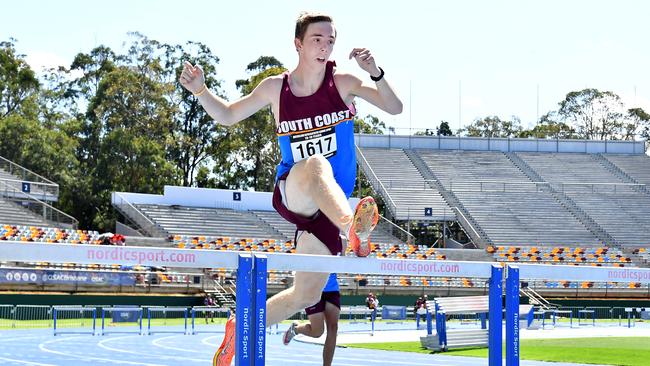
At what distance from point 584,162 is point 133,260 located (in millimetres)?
54574

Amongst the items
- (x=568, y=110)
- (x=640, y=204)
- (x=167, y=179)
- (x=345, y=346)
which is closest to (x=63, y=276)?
(x=345, y=346)

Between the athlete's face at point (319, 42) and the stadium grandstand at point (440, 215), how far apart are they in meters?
27.3

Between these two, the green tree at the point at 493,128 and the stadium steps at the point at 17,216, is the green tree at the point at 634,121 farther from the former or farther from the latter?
the stadium steps at the point at 17,216

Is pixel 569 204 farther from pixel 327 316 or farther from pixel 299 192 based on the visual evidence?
pixel 299 192

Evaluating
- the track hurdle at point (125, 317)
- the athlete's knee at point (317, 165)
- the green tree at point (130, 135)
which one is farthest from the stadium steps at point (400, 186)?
the athlete's knee at point (317, 165)

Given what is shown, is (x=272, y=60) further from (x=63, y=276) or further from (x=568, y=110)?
(x=63, y=276)

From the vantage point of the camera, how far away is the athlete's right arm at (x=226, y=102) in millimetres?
5523

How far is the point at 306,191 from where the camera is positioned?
5230 millimetres

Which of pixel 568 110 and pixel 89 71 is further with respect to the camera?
pixel 568 110

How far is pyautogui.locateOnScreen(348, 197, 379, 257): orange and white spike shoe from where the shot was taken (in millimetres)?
4969

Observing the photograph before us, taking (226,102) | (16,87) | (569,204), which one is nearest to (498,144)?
(569,204)

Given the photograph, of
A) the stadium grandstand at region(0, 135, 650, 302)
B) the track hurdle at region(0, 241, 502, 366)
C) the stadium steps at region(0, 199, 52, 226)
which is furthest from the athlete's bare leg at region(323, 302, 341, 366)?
the stadium steps at region(0, 199, 52, 226)

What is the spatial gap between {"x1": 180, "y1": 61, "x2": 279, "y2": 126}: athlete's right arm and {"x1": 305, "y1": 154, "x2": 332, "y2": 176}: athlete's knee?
2.00 feet

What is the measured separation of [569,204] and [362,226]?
47.2 metres
